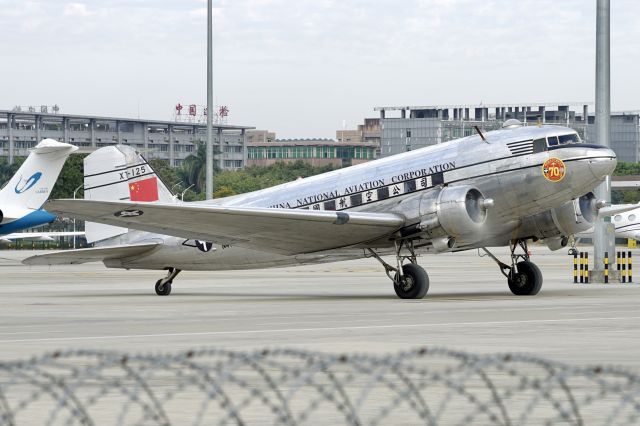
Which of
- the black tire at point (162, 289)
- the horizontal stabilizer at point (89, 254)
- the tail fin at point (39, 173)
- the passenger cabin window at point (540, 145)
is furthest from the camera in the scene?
the tail fin at point (39, 173)

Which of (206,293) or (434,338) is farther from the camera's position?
(206,293)

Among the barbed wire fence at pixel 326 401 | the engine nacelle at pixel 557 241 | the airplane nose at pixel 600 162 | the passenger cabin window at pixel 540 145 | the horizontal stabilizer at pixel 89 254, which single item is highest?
the passenger cabin window at pixel 540 145

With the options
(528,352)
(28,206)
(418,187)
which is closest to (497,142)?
(418,187)

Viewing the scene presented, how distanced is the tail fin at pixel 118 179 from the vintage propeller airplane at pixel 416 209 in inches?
81.2

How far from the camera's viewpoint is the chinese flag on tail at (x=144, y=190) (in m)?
34.9

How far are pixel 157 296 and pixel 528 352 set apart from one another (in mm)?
19623

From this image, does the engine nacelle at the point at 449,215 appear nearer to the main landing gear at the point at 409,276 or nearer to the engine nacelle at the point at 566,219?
the main landing gear at the point at 409,276

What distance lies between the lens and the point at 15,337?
20.7 m

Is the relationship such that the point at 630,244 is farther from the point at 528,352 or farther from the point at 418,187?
the point at 528,352

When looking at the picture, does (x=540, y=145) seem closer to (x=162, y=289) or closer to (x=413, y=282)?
(x=413, y=282)

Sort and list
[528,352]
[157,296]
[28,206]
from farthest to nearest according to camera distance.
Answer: [28,206], [157,296], [528,352]

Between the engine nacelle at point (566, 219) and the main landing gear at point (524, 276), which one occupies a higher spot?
the engine nacelle at point (566, 219)

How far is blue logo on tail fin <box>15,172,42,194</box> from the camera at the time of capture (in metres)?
63.7

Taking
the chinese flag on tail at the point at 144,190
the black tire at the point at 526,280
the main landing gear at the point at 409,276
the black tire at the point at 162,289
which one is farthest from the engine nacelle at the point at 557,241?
the chinese flag on tail at the point at 144,190
